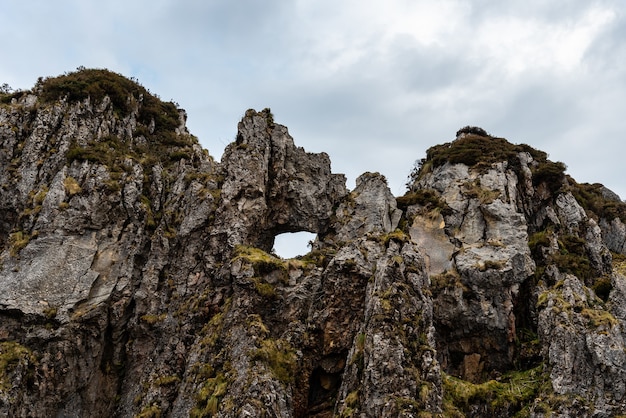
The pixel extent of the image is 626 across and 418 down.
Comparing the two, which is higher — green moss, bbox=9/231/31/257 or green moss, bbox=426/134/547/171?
green moss, bbox=426/134/547/171

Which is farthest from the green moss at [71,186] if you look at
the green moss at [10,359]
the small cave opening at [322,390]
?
the small cave opening at [322,390]

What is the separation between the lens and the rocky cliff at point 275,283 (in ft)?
82.1

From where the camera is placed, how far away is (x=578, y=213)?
3994cm

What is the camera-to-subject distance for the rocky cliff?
2503 cm

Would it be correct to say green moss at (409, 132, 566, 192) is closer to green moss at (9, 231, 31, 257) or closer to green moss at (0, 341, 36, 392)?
green moss at (9, 231, 31, 257)

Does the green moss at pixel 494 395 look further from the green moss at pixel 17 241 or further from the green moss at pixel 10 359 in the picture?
the green moss at pixel 17 241

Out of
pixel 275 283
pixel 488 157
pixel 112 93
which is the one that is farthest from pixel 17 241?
pixel 488 157

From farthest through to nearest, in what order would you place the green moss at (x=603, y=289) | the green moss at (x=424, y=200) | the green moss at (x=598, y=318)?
the green moss at (x=424, y=200) → the green moss at (x=603, y=289) → the green moss at (x=598, y=318)

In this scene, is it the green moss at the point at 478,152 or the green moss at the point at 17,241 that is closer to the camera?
the green moss at the point at 17,241

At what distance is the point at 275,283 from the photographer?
30.2m

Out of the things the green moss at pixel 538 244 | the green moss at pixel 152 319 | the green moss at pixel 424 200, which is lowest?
the green moss at pixel 152 319

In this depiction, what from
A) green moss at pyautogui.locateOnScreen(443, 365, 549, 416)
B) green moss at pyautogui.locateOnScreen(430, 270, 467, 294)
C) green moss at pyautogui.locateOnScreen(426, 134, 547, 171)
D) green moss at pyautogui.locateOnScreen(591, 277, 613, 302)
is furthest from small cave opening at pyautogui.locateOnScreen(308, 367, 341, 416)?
green moss at pyautogui.locateOnScreen(426, 134, 547, 171)

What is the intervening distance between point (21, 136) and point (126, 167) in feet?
31.6

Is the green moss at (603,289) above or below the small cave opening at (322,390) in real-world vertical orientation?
above
